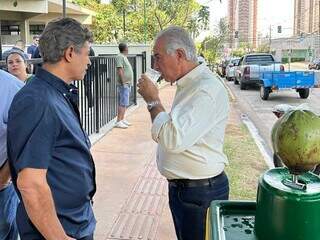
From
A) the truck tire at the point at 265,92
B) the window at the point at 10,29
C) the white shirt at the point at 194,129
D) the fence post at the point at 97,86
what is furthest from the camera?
the window at the point at 10,29

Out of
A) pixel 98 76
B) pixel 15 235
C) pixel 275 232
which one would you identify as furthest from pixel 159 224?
pixel 98 76

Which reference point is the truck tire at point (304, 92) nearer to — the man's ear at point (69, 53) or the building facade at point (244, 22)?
the man's ear at point (69, 53)

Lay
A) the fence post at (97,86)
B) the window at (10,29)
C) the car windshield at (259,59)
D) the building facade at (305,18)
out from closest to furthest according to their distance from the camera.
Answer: the fence post at (97,86) < the car windshield at (259,59) < the window at (10,29) < the building facade at (305,18)

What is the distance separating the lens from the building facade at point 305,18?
6829cm

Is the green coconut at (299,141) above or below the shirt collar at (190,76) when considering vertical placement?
below

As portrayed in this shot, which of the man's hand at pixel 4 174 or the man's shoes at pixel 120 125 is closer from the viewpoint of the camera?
the man's hand at pixel 4 174

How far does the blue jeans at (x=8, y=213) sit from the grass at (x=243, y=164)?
2.90m

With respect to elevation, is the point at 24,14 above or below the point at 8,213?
above

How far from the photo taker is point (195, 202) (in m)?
2.63

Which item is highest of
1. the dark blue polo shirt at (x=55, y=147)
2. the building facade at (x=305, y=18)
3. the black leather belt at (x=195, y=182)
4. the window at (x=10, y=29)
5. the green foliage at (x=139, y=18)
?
the building facade at (x=305, y=18)

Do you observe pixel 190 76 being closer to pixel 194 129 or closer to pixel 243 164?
pixel 194 129

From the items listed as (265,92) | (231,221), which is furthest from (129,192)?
(265,92)

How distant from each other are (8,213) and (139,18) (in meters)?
26.1

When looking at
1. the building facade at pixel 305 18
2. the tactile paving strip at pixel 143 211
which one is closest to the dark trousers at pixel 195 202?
the tactile paving strip at pixel 143 211
